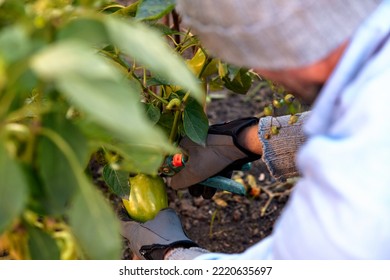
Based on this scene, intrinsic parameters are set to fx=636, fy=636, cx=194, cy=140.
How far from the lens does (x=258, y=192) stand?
6.88ft

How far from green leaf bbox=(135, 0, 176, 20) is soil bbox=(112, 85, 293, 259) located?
0.97m

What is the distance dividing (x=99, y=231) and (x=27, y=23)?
0.24 meters

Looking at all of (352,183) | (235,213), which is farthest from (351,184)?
(235,213)

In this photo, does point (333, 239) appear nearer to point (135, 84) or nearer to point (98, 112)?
point (98, 112)

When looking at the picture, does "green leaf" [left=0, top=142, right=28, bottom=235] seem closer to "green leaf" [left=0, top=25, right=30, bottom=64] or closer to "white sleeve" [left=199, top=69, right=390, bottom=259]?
"green leaf" [left=0, top=25, right=30, bottom=64]

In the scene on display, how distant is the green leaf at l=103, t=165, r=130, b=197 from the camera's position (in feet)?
4.54

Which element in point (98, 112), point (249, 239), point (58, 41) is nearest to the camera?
point (98, 112)

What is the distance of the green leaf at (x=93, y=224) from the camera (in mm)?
672

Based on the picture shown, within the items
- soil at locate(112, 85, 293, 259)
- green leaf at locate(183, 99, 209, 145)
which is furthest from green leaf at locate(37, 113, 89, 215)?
soil at locate(112, 85, 293, 259)

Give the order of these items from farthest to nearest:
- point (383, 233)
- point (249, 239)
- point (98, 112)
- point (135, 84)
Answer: point (249, 239) → point (135, 84) → point (383, 233) → point (98, 112)

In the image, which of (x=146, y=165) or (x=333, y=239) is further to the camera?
(x=146, y=165)

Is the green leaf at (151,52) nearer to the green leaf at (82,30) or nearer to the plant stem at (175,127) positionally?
the green leaf at (82,30)
